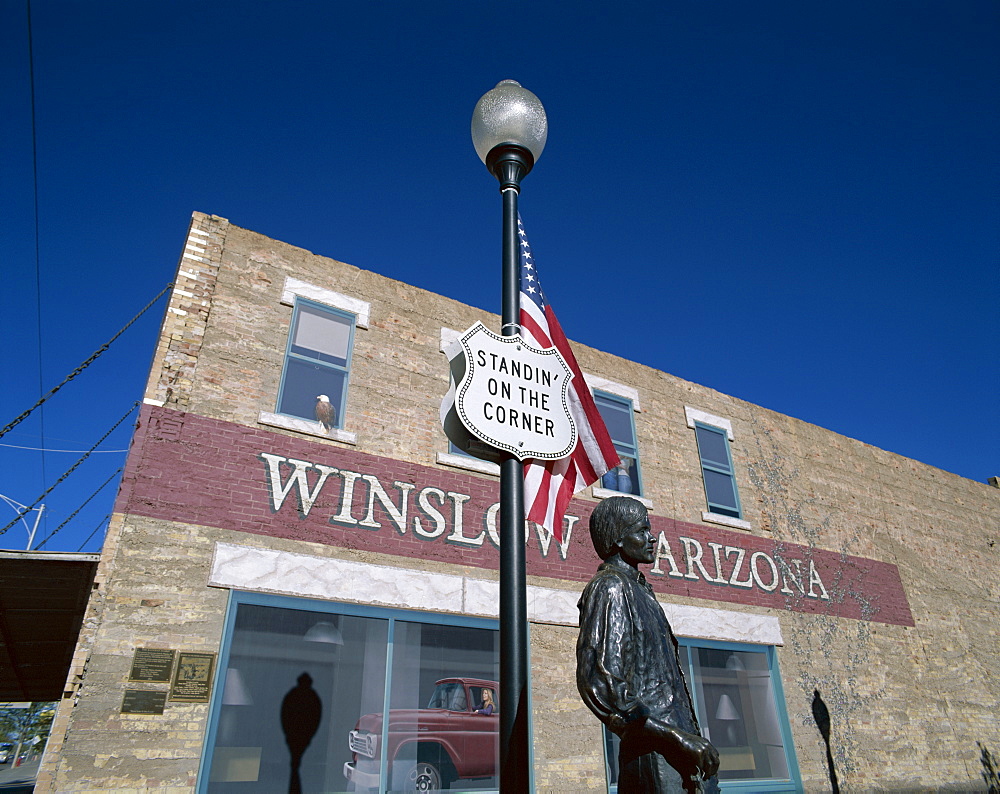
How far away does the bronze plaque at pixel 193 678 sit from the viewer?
251 inches

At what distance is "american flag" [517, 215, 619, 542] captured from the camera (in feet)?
13.9

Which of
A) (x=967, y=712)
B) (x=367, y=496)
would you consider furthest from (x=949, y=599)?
(x=367, y=496)

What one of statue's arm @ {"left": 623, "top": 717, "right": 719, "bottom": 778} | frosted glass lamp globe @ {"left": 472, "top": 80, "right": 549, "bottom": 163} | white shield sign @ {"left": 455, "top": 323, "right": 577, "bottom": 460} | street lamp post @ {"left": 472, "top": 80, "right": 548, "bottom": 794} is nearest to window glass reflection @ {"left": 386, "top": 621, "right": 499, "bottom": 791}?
street lamp post @ {"left": 472, "top": 80, "right": 548, "bottom": 794}

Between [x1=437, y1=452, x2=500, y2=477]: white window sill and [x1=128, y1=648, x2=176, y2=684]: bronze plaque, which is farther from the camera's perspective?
[x1=437, y1=452, x2=500, y2=477]: white window sill

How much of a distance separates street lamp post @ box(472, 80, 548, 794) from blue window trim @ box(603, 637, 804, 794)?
244 inches

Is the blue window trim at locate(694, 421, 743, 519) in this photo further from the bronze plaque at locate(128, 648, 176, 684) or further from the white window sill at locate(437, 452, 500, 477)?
the bronze plaque at locate(128, 648, 176, 684)

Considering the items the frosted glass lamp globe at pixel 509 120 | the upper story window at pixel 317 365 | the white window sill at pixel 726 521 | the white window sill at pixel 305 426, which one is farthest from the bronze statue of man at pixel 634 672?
the white window sill at pixel 726 521

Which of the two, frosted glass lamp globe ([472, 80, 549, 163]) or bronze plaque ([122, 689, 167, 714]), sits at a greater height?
frosted glass lamp globe ([472, 80, 549, 163])

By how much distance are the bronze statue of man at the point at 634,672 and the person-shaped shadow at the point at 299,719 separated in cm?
461

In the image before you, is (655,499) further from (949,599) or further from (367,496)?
(949,599)

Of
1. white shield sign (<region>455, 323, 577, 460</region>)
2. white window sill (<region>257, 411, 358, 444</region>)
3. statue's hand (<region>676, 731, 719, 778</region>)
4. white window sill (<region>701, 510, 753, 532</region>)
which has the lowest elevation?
statue's hand (<region>676, 731, 719, 778</region>)

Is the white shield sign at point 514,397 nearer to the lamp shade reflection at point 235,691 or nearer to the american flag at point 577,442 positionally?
the american flag at point 577,442

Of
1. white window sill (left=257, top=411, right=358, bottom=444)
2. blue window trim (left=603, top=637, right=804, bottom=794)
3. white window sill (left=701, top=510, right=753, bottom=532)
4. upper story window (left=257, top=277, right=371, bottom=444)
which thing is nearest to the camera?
white window sill (left=257, top=411, right=358, bottom=444)

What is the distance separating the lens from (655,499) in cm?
1091
